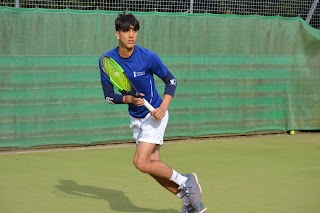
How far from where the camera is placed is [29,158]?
916cm

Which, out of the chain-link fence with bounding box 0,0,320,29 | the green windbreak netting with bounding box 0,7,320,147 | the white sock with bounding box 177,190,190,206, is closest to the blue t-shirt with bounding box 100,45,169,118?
the white sock with bounding box 177,190,190,206

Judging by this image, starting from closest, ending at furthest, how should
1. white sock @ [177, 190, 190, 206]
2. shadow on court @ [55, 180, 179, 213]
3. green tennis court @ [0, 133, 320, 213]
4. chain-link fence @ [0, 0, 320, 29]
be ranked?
white sock @ [177, 190, 190, 206] → shadow on court @ [55, 180, 179, 213] → green tennis court @ [0, 133, 320, 213] → chain-link fence @ [0, 0, 320, 29]

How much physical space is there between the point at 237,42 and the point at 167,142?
1914mm

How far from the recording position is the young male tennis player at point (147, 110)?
5.90 metres

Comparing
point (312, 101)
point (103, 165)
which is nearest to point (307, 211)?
point (103, 165)

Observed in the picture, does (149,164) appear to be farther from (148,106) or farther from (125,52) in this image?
(125,52)

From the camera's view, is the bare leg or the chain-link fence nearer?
the bare leg

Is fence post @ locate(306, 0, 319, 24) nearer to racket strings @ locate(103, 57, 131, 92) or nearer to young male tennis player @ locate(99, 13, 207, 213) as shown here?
young male tennis player @ locate(99, 13, 207, 213)

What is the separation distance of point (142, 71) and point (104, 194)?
1733 millimetres

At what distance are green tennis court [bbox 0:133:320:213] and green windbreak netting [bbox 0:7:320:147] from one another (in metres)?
0.39

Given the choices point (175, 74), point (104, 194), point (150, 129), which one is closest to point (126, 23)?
point (150, 129)

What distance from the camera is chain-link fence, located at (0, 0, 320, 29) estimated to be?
995cm

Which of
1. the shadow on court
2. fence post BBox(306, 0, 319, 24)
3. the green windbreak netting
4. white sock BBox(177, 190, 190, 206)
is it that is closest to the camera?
white sock BBox(177, 190, 190, 206)

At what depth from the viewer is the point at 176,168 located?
8.75 meters
